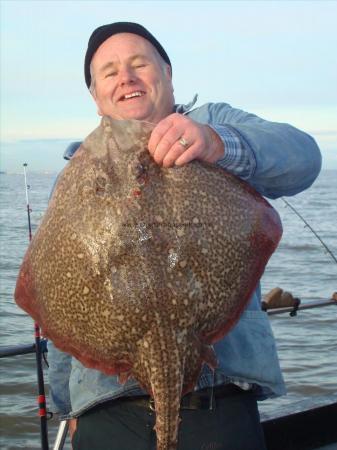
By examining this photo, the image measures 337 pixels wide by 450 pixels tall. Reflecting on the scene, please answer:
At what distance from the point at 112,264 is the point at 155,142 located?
0.48 metres

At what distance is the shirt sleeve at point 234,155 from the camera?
235 centimetres

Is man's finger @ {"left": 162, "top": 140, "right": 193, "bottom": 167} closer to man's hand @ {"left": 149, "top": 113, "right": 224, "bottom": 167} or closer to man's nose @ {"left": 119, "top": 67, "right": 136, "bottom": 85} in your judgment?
man's hand @ {"left": 149, "top": 113, "right": 224, "bottom": 167}

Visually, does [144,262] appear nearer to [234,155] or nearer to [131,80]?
[234,155]

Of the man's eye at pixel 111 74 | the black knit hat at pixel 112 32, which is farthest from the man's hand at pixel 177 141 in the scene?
the black knit hat at pixel 112 32

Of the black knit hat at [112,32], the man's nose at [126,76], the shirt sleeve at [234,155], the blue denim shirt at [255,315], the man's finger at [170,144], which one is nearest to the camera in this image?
the man's finger at [170,144]

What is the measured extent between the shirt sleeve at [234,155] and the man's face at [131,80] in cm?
61

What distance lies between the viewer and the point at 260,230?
92.2 inches

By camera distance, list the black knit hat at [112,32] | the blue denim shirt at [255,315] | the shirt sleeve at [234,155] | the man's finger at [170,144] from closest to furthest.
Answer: the man's finger at [170,144] → the shirt sleeve at [234,155] → the blue denim shirt at [255,315] → the black knit hat at [112,32]

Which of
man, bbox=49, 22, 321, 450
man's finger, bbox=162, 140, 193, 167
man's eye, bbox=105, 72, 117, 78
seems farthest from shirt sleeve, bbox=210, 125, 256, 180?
man's eye, bbox=105, 72, 117, 78

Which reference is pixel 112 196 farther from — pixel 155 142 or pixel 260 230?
pixel 260 230

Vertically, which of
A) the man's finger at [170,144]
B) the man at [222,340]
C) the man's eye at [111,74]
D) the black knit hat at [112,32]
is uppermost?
the black knit hat at [112,32]

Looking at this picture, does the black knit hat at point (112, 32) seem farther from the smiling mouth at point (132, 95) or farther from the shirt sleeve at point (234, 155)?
the shirt sleeve at point (234, 155)

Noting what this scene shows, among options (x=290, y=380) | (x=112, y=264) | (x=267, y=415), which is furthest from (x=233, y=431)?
(x=290, y=380)

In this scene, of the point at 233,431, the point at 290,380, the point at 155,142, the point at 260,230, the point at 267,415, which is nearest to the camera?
the point at 155,142
